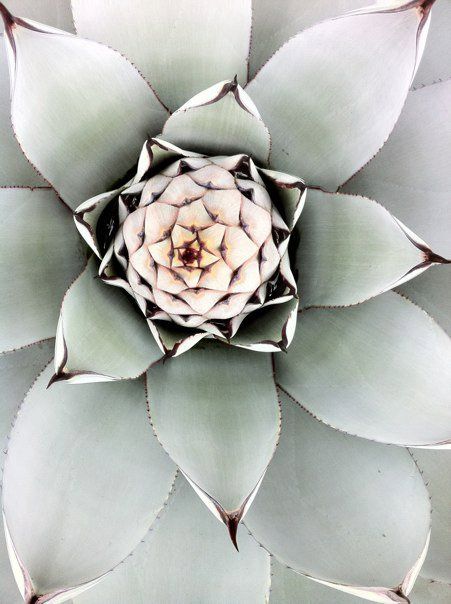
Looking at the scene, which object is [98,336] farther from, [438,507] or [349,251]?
[438,507]

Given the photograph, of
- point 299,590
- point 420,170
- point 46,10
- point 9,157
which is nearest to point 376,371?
point 420,170

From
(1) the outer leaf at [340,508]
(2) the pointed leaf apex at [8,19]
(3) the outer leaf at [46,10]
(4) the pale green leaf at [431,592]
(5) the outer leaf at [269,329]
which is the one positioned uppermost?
(2) the pointed leaf apex at [8,19]

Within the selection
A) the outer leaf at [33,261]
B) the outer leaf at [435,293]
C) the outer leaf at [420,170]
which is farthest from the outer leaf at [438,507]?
the outer leaf at [33,261]

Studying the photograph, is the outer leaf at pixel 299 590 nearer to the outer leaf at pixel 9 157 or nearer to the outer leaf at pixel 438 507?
the outer leaf at pixel 438 507

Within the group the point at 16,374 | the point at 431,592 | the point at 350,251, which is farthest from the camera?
the point at 431,592

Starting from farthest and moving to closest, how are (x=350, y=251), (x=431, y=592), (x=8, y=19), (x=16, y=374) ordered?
(x=431, y=592) → (x=16, y=374) → (x=350, y=251) → (x=8, y=19)

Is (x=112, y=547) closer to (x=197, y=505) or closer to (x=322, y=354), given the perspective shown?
(x=197, y=505)
